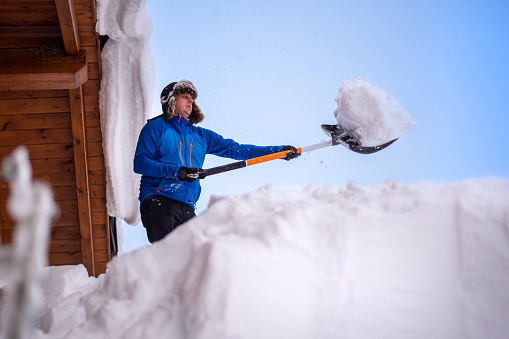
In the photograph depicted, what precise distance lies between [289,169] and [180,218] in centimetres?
441

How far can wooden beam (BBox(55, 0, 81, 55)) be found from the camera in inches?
98.5

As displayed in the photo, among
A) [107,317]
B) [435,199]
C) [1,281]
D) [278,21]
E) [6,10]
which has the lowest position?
[1,281]

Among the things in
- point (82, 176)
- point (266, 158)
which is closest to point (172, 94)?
point (266, 158)

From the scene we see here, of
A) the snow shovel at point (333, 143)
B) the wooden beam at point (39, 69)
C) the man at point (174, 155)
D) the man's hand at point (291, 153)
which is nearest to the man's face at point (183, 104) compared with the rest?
the man at point (174, 155)

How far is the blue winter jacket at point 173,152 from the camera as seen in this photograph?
2.29 meters

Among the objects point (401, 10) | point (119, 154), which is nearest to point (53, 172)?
point (119, 154)

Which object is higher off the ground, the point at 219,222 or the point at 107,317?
the point at 219,222

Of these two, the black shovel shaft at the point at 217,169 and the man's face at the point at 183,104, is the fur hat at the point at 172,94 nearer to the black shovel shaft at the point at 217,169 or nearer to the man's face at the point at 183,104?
the man's face at the point at 183,104

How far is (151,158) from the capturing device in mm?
2395

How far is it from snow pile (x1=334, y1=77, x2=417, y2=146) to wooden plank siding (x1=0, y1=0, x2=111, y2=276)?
1.68 meters

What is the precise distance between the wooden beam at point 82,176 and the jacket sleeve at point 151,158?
0.87 meters

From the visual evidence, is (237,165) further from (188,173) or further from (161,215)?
(161,215)

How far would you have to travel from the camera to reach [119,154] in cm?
311

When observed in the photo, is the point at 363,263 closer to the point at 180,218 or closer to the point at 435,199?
the point at 435,199
